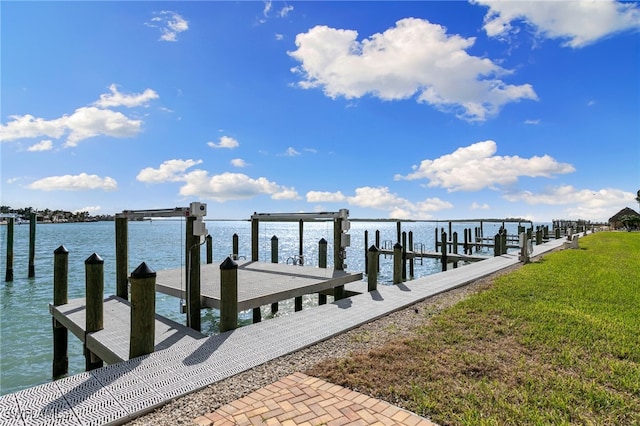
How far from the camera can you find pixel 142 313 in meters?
4.35

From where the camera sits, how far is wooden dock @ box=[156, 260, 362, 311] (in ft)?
21.7

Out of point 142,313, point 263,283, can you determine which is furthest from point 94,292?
point 263,283

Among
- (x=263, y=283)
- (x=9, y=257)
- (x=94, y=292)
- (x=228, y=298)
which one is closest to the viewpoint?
(x=228, y=298)

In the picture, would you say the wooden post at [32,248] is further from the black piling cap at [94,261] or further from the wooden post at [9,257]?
the black piling cap at [94,261]

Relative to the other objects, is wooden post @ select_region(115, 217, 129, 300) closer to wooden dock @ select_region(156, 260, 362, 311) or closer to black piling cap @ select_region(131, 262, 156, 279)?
wooden dock @ select_region(156, 260, 362, 311)

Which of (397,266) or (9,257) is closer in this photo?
(397,266)

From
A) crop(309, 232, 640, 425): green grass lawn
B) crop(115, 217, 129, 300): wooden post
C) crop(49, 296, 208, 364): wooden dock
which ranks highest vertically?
crop(115, 217, 129, 300): wooden post

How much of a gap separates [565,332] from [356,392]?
3.51 metres

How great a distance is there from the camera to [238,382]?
3482mm

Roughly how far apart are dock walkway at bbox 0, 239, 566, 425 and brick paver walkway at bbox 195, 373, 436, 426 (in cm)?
58

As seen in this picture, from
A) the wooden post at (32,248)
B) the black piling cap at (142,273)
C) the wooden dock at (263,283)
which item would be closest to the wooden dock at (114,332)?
the wooden dock at (263,283)

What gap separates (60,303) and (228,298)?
4.29m

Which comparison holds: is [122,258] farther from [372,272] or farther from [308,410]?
[308,410]

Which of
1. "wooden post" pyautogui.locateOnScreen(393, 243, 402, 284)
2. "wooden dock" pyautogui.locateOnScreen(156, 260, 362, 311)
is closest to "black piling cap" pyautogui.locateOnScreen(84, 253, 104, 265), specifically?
"wooden dock" pyautogui.locateOnScreen(156, 260, 362, 311)
